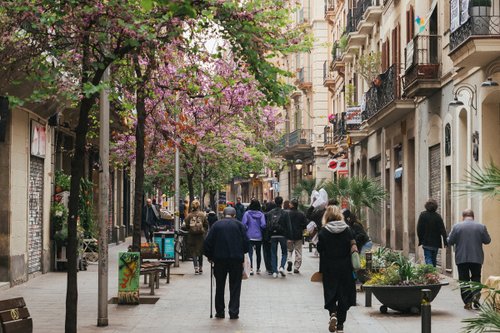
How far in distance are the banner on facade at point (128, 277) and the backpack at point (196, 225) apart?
7658 millimetres

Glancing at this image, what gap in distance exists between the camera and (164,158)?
37938 millimetres

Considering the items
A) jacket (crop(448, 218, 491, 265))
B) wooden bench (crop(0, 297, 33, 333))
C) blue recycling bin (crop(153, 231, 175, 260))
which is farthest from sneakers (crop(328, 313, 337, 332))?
blue recycling bin (crop(153, 231, 175, 260))

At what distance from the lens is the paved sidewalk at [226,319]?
14507 millimetres

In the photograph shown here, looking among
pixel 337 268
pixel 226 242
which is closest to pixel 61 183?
pixel 226 242

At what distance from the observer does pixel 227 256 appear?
1599 centimetres

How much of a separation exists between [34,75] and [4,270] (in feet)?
28.7

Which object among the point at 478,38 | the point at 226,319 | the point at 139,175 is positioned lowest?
the point at 226,319

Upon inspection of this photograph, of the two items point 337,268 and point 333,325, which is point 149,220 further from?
point 333,325

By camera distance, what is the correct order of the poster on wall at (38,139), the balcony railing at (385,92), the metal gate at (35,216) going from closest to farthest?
1. the poster on wall at (38,139)
2. the metal gate at (35,216)
3. the balcony railing at (385,92)

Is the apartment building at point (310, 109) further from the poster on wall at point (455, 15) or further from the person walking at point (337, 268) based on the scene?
the person walking at point (337, 268)

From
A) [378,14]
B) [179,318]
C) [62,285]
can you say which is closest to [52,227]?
[62,285]

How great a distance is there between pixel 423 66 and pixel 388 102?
513 cm

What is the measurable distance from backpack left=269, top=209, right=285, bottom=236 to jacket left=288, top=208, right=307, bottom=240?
25cm

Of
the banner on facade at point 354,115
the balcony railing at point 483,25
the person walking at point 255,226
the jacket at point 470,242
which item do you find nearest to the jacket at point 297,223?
the person walking at point 255,226
